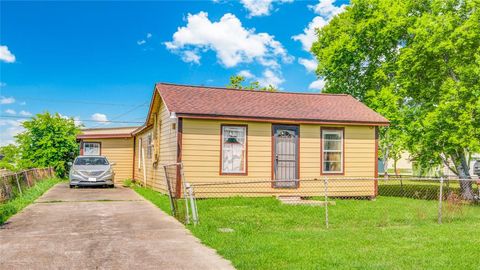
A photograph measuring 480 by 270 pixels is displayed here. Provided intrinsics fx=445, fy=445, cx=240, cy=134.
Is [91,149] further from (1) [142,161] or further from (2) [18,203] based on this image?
(2) [18,203]

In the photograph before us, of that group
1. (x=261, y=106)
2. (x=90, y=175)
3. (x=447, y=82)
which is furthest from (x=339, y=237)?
(x=90, y=175)

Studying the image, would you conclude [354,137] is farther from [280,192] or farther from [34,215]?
[34,215]

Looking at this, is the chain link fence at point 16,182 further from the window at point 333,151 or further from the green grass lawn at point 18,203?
the window at point 333,151

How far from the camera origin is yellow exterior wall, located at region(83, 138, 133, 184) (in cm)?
2722

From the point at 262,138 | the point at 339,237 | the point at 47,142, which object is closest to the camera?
the point at 339,237

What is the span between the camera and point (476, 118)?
1659 cm

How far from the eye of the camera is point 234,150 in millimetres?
15484

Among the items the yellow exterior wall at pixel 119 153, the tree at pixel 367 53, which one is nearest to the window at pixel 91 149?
the yellow exterior wall at pixel 119 153

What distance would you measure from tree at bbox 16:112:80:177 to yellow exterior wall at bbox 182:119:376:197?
1530cm

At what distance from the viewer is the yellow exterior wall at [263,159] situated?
1491cm

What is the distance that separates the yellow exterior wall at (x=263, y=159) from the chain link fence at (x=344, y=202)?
0.04m

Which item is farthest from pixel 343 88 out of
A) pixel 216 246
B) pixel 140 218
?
pixel 216 246

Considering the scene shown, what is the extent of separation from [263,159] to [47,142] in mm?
16498

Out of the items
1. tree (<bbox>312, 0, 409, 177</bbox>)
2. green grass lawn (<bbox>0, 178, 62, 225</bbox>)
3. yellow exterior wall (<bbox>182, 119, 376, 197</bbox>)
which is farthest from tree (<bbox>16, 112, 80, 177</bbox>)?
tree (<bbox>312, 0, 409, 177</bbox>)
